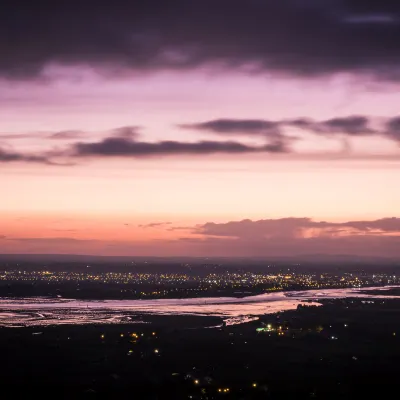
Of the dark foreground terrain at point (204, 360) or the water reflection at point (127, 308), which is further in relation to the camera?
the water reflection at point (127, 308)

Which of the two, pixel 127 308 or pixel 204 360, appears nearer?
pixel 204 360

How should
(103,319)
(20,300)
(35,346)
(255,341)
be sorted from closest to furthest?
(35,346) < (255,341) < (103,319) < (20,300)

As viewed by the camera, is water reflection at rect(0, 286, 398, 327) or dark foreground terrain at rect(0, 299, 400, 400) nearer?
dark foreground terrain at rect(0, 299, 400, 400)

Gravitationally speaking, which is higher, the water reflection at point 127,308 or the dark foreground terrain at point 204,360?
the water reflection at point 127,308

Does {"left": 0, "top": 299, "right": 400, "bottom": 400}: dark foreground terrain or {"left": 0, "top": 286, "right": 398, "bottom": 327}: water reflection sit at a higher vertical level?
{"left": 0, "top": 286, "right": 398, "bottom": 327}: water reflection

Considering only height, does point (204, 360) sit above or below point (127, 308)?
below

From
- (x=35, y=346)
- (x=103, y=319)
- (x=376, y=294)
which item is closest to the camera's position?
(x=35, y=346)

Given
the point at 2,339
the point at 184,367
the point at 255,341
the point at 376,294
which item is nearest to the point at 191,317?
the point at 255,341

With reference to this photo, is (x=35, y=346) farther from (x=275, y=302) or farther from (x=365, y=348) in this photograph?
(x=275, y=302)
